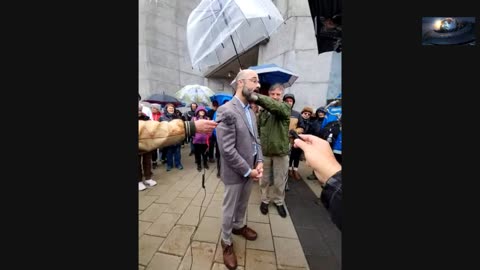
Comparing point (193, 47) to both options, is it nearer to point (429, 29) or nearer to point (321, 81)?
point (429, 29)

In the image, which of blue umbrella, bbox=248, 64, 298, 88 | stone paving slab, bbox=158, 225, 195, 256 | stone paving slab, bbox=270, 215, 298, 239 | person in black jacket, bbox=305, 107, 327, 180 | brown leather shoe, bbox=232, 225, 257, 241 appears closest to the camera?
stone paving slab, bbox=158, 225, 195, 256

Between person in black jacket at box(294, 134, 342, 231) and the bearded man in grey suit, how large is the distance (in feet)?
2.64

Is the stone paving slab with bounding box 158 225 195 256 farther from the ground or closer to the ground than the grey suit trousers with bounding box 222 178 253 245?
closer to the ground

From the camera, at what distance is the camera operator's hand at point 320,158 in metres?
1.13

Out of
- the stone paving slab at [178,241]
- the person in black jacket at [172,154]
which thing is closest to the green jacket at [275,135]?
the stone paving slab at [178,241]

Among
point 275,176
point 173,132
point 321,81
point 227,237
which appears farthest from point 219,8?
point 321,81

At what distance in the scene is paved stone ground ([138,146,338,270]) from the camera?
2.21m

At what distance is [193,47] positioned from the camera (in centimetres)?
344

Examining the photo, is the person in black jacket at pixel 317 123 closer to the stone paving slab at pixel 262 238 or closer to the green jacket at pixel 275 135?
the green jacket at pixel 275 135

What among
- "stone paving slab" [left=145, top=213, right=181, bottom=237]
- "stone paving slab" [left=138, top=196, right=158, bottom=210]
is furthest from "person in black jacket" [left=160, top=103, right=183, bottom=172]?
"stone paving slab" [left=145, top=213, right=181, bottom=237]

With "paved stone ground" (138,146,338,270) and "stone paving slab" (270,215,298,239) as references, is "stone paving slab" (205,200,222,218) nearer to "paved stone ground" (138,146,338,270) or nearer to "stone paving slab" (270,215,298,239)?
"paved stone ground" (138,146,338,270)

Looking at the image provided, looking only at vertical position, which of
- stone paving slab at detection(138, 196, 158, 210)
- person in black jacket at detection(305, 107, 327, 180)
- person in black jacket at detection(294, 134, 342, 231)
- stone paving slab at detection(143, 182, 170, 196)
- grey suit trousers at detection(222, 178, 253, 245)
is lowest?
stone paving slab at detection(138, 196, 158, 210)

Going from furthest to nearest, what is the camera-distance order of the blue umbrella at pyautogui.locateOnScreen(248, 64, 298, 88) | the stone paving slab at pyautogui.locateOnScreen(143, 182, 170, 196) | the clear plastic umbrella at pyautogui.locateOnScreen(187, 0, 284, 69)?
the blue umbrella at pyautogui.locateOnScreen(248, 64, 298, 88), the stone paving slab at pyautogui.locateOnScreen(143, 182, 170, 196), the clear plastic umbrella at pyautogui.locateOnScreen(187, 0, 284, 69)

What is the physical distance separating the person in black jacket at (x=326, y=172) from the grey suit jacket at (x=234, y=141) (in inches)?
31.4
